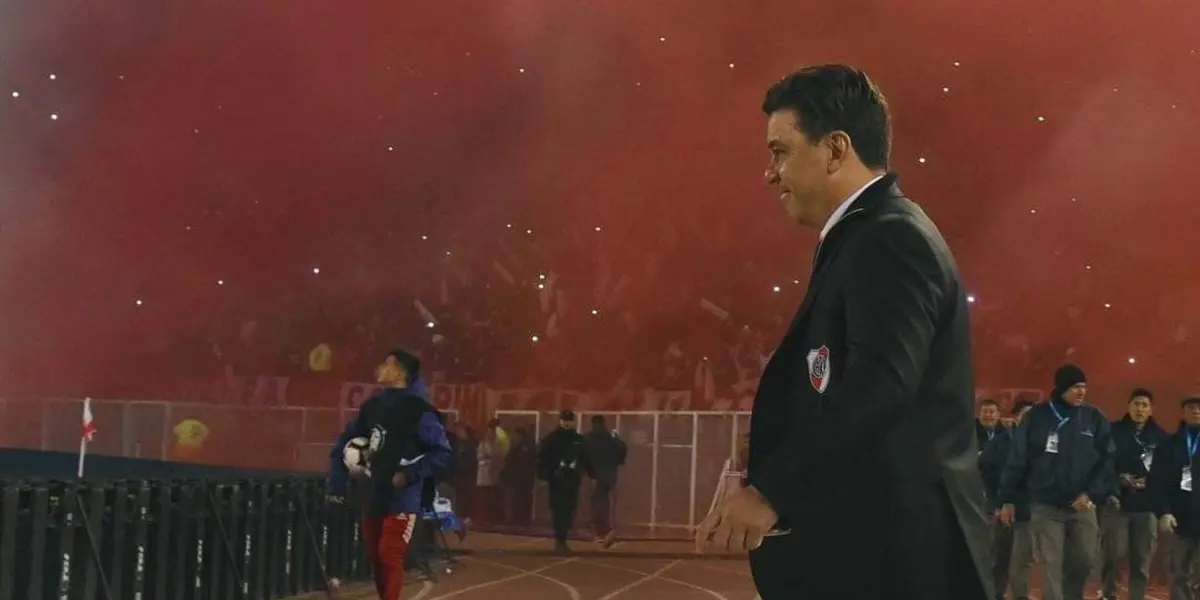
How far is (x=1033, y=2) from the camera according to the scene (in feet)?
73.7

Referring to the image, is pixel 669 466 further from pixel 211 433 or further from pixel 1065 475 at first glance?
pixel 1065 475

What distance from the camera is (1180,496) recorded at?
8.99 meters

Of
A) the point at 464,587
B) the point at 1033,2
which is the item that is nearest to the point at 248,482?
the point at 464,587

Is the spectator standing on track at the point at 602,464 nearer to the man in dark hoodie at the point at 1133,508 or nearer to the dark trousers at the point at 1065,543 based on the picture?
the man in dark hoodie at the point at 1133,508

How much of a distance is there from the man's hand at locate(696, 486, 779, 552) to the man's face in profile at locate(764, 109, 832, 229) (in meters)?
0.60

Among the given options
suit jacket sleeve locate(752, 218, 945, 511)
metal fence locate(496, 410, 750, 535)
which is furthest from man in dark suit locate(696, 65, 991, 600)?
metal fence locate(496, 410, 750, 535)

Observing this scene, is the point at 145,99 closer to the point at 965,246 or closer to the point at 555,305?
the point at 555,305

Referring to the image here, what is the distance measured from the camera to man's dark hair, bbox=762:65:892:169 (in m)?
2.32

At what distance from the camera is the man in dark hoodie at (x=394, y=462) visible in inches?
281

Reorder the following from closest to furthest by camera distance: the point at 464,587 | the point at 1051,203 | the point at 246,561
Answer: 1. the point at 246,561
2. the point at 464,587
3. the point at 1051,203

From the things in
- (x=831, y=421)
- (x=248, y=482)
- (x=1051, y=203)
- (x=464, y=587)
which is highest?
(x=1051, y=203)

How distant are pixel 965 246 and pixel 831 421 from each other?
21.3 m

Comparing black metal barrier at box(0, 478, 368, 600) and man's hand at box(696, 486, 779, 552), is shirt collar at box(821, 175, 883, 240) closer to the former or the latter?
man's hand at box(696, 486, 779, 552)

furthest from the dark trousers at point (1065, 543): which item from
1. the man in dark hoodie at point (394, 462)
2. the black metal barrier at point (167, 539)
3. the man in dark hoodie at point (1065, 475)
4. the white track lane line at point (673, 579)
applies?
the black metal barrier at point (167, 539)
